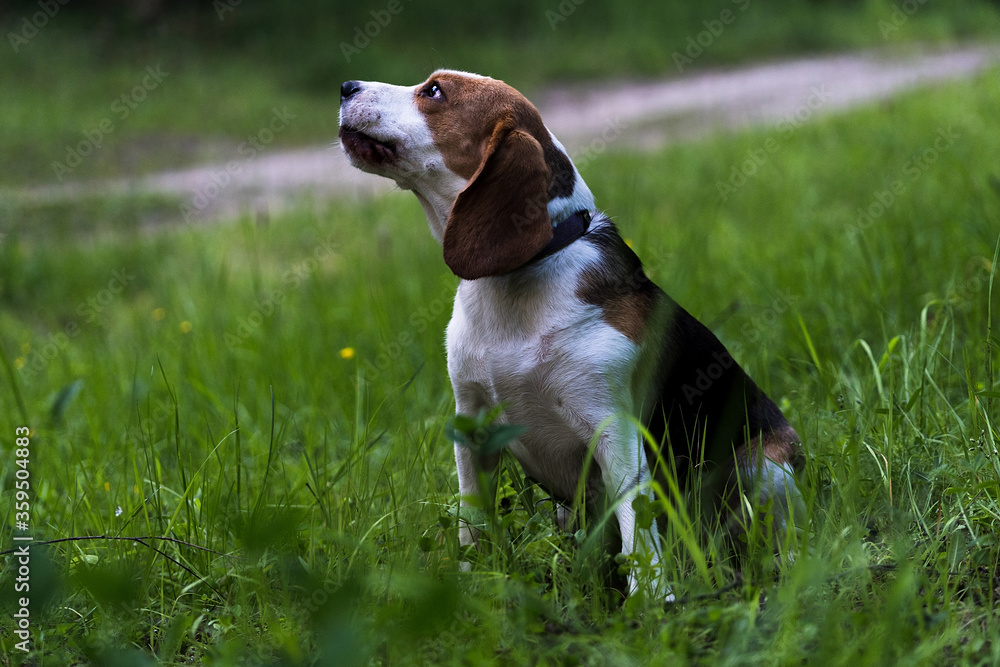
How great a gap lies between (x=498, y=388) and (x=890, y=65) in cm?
1345

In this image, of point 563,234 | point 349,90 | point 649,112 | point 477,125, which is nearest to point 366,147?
point 349,90

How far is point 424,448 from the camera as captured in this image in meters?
2.81

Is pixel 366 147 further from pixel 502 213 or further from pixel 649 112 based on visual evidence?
pixel 649 112

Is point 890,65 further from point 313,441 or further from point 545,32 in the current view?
point 313,441

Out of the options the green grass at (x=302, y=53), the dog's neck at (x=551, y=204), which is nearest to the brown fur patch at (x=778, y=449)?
the dog's neck at (x=551, y=204)

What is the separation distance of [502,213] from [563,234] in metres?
0.19

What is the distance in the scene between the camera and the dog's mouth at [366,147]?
8.11 feet

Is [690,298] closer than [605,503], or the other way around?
[605,503]

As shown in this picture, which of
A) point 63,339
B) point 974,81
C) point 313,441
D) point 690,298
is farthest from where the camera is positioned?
point 974,81

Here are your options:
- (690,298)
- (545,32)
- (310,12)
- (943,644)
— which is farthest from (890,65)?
(943,644)

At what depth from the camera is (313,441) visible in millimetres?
3271

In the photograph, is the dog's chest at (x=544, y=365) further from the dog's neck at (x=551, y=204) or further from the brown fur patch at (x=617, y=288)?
the dog's neck at (x=551, y=204)

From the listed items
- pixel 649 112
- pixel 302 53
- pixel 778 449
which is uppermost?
pixel 302 53

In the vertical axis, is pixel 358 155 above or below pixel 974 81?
above
